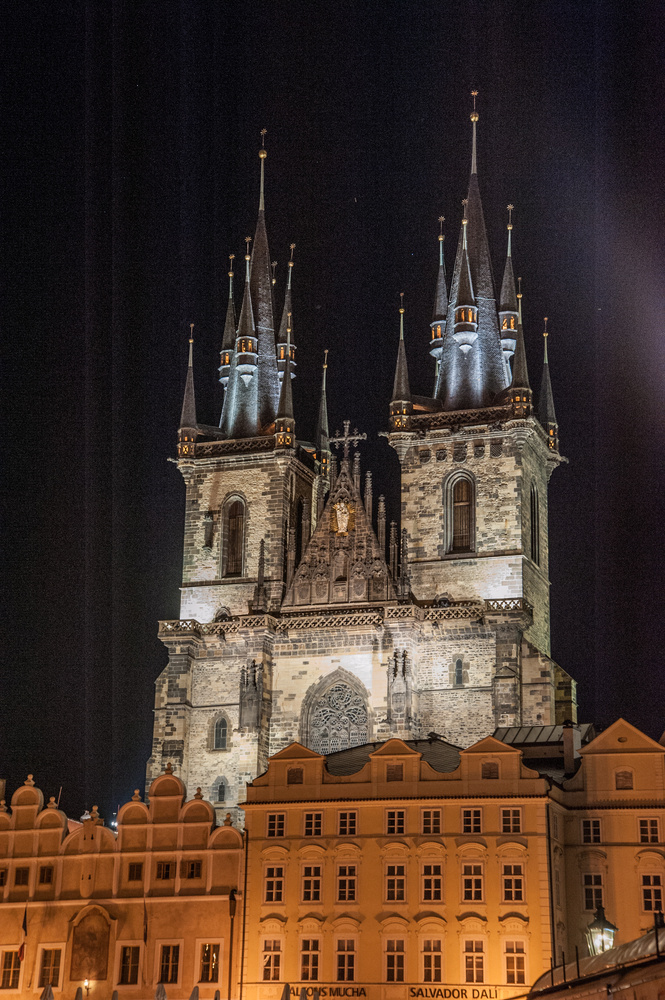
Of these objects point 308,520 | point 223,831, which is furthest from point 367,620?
point 223,831

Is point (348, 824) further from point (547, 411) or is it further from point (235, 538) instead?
point (547, 411)

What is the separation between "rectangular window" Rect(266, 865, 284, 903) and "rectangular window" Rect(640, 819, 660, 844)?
10888 millimetres

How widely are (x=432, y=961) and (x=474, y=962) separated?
4.16 feet

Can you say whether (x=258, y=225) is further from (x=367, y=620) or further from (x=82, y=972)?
(x=82, y=972)

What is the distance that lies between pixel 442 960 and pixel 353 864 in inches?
159

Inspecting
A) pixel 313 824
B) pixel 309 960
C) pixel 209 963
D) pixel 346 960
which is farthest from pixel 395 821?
pixel 209 963

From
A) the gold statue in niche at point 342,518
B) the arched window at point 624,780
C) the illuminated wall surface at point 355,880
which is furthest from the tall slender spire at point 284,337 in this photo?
the arched window at point 624,780

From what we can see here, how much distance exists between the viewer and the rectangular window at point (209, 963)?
5053 centimetres

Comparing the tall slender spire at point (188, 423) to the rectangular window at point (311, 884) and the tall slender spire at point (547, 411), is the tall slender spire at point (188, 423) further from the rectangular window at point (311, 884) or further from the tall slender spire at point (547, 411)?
the rectangular window at point (311, 884)

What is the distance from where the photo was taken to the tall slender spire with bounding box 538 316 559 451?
78.2 m

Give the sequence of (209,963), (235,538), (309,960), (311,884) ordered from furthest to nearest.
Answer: (235,538) → (311,884) → (209,963) → (309,960)

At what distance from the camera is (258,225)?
276 feet

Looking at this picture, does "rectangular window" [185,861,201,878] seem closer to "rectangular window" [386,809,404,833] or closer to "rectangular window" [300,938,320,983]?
"rectangular window" [300,938,320,983]

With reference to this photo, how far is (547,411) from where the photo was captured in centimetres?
7988
